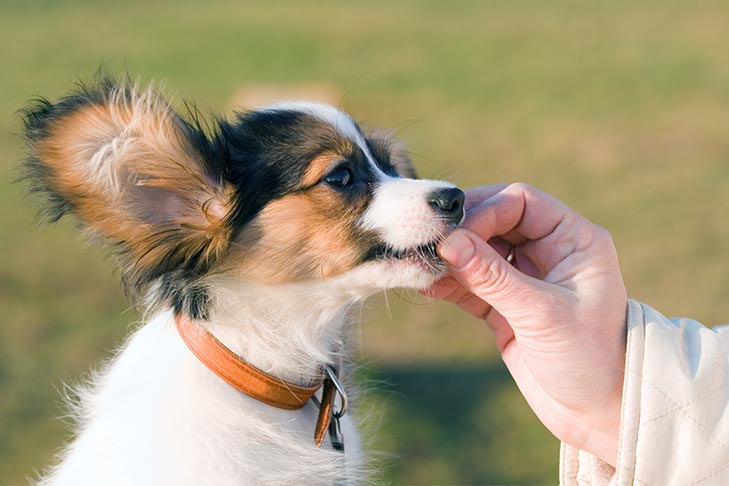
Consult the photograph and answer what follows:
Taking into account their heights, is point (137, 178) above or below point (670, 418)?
above

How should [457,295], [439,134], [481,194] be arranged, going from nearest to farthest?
[481,194], [457,295], [439,134]

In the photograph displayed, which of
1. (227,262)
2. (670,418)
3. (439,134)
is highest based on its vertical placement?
(227,262)

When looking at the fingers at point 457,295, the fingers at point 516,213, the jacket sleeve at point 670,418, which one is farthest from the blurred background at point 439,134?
the jacket sleeve at point 670,418

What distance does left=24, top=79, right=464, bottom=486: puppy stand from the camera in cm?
282

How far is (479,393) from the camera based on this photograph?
7.26 meters

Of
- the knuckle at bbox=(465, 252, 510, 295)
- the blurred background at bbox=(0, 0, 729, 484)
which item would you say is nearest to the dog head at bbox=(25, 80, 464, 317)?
the knuckle at bbox=(465, 252, 510, 295)

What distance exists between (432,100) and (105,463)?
15.7 m

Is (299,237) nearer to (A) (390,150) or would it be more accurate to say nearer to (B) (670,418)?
(A) (390,150)

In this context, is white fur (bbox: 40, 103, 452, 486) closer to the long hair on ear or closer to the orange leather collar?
the orange leather collar

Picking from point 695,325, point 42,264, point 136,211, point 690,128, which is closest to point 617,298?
point 695,325

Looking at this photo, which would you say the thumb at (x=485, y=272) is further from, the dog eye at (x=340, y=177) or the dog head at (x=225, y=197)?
the dog eye at (x=340, y=177)

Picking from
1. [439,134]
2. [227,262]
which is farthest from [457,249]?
[439,134]

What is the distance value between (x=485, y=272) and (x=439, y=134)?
12897 mm

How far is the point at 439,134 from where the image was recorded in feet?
51.3
